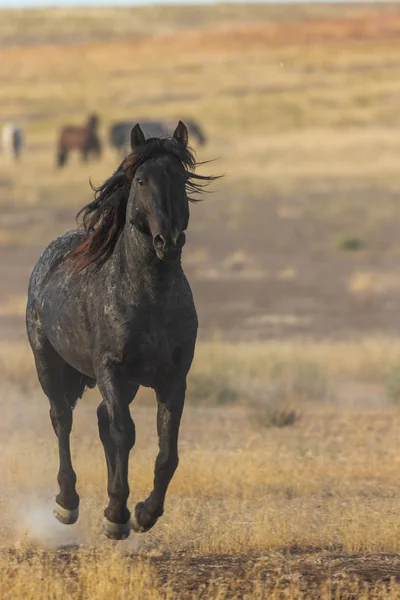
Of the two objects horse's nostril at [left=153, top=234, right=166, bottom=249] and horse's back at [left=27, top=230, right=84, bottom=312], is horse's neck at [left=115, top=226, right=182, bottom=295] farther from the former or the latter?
horse's back at [left=27, top=230, right=84, bottom=312]

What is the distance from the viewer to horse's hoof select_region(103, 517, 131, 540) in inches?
312

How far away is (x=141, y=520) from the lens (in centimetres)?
793

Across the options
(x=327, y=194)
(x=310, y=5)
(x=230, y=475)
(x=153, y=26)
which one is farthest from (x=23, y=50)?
(x=230, y=475)

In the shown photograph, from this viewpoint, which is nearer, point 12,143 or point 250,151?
point 12,143

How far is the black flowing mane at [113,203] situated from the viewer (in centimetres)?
761

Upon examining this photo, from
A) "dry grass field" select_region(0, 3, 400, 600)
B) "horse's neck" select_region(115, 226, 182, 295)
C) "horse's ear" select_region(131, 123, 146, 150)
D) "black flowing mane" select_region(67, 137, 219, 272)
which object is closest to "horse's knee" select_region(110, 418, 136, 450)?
"dry grass field" select_region(0, 3, 400, 600)

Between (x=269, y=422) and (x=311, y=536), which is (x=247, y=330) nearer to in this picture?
(x=269, y=422)

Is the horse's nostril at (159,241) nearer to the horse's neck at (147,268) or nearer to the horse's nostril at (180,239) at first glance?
the horse's nostril at (180,239)

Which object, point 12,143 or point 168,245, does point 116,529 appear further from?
point 12,143

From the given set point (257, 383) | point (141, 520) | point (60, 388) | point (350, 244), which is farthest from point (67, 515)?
point (350, 244)

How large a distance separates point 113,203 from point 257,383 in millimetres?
9190

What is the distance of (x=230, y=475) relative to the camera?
10844 mm

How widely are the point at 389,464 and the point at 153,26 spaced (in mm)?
116978

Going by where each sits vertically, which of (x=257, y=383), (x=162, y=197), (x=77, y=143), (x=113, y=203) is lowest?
(x=77, y=143)
